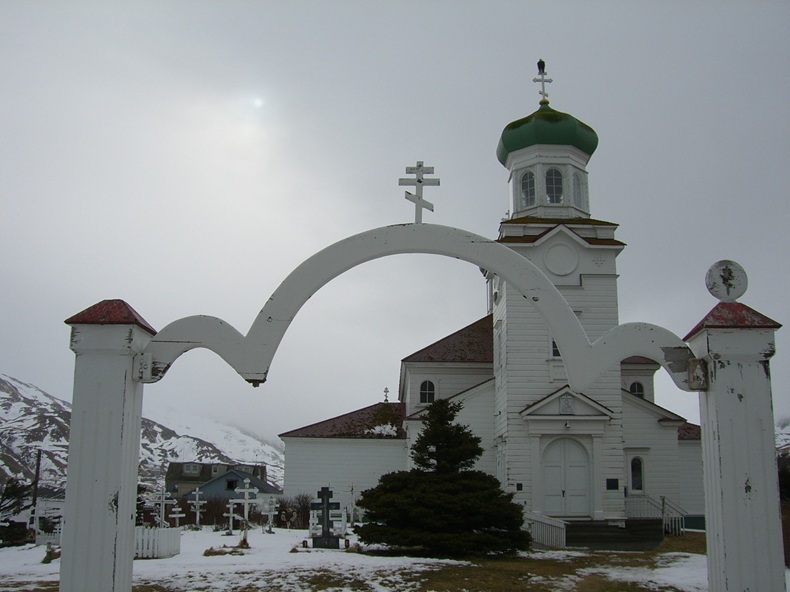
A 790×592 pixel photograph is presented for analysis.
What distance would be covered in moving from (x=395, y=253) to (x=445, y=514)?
10287mm

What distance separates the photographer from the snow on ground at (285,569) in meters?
12.8

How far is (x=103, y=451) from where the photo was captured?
7.08m

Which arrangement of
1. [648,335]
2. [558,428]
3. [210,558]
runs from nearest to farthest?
1. [648,335]
2. [210,558]
3. [558,428]

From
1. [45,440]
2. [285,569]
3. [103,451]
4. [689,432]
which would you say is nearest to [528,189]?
[689,432]

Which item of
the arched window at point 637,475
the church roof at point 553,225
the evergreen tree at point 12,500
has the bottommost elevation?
the evergreen tree at point 12,500

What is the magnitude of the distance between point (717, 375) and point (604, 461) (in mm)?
17264

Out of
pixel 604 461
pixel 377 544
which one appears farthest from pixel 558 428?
pixel 377 544

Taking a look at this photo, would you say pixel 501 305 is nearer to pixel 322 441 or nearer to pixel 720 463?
pixel 322 441

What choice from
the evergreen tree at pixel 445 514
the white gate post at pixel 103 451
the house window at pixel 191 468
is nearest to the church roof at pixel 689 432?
the evergreen tree at pixel 445 514

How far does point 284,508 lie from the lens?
2884 centimetres

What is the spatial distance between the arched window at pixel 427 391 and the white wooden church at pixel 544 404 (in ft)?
0.14

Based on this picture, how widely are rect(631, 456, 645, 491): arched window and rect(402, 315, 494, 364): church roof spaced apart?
6751mm

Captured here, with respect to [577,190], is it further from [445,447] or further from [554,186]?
[445,447]

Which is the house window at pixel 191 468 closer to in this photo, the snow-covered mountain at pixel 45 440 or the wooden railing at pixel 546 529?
the snow-covered mountain at pixel 45 440
